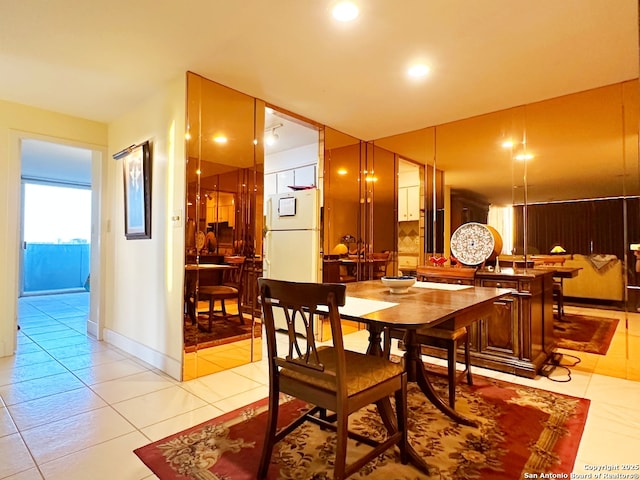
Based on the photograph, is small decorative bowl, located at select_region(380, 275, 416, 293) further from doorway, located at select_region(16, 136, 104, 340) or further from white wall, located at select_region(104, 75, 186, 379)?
doorway, located at select_region(16, 136, 104, 340)

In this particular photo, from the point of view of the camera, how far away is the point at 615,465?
171 centimetres

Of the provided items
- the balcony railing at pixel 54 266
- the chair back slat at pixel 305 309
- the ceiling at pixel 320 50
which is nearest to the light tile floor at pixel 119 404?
the chair back slat at pixel 305 309

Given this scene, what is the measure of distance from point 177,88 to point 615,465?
11.9ft

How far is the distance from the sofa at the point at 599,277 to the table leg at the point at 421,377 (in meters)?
2.00

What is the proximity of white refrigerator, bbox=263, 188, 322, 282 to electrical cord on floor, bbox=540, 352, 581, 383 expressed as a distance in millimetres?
2243

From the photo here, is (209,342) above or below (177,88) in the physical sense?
below

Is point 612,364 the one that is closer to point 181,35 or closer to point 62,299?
point 181,35

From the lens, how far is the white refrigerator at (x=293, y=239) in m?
4.03

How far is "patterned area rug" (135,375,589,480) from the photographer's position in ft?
5.40

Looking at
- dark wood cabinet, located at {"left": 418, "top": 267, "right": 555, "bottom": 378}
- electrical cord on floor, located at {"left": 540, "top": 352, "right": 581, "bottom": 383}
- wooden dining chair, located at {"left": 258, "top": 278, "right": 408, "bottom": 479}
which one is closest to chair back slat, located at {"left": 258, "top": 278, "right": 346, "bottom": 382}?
wooden dining chair, located at {"left": 258, "top": 278, "right": 408, "bottom": 479}

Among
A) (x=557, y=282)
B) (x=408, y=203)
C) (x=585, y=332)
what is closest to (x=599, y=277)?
(x=557, y=282)

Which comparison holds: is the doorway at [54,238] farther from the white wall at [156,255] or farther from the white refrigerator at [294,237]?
the white refrigerator at [294,237]

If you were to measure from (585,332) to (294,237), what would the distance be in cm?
349

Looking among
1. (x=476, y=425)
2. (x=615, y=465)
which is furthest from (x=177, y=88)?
(x=615, y=465)
